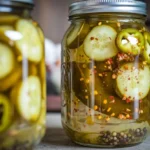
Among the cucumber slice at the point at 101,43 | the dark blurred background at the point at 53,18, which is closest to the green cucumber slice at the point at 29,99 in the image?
the cucumber slice at the point at 101,43

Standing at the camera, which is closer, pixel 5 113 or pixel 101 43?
pixel 5 113

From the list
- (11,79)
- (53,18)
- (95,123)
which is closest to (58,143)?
(95,123)

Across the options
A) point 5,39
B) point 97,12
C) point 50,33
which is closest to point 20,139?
point 5,39

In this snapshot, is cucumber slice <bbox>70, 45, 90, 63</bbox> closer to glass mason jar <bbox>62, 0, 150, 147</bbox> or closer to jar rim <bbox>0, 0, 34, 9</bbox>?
glass mason jar <bbox>62, 0, 150, 147</bbox>

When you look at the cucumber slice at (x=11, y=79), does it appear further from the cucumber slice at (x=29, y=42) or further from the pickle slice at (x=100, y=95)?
the pickle slice at (x=100, y=95)

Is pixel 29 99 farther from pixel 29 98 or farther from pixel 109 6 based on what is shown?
pixel 109 6

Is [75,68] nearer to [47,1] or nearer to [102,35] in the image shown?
[102,35]
